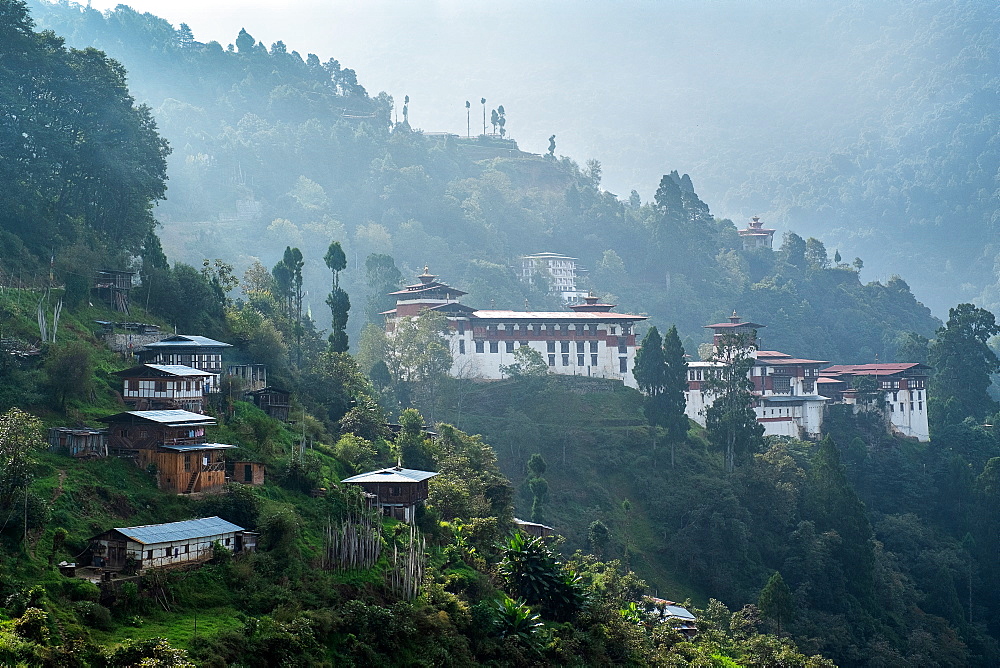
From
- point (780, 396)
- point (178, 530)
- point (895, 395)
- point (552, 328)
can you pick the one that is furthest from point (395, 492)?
point (895, 395)

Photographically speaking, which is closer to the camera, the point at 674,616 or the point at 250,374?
the point at 674,616

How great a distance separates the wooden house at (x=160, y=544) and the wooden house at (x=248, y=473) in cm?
657

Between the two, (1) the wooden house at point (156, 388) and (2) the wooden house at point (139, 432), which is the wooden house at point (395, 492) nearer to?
(1) the wooden house at point (156, 388)

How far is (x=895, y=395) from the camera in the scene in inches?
4001

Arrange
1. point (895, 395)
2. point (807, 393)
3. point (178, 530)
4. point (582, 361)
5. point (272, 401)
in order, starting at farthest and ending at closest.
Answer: point (895, 395), point (807, 393), point (582, 361), point (272, 401), point (178, 530)

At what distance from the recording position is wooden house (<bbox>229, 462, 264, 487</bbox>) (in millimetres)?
46000

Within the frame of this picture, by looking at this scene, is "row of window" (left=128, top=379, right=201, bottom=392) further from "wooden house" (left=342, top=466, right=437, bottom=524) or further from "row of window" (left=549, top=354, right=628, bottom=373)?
"row of window" (left=549, top=354, right=628, bottom=373)

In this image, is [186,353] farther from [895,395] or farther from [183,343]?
[895,395]

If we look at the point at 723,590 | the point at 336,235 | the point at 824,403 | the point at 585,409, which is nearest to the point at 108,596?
the point at 723,590

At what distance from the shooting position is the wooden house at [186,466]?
4244 cm

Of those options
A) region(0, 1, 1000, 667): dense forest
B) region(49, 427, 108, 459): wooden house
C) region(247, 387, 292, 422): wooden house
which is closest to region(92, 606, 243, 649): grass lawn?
region(0, 1, 1000, 667): dense forest

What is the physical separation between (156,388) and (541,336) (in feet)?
161

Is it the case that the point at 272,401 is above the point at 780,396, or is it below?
below

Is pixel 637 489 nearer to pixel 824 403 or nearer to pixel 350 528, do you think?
pixel 824 403
